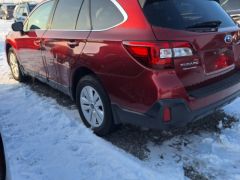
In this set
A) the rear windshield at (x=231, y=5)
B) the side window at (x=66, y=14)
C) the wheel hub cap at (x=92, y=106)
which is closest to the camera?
the wheel hub cap at (x=92, y=106)

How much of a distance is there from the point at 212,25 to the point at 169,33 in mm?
614

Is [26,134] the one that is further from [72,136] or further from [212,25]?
[212,25]

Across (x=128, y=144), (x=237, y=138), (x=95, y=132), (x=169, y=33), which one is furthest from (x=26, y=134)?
(x=237, y=138)

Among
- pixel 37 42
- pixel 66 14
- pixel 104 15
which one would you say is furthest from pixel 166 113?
pixel 37 42

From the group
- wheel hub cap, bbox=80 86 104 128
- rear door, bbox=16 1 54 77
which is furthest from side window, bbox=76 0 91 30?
rear door, bbox=16 1 54 77

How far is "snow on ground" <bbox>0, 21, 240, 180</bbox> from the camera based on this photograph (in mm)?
3398

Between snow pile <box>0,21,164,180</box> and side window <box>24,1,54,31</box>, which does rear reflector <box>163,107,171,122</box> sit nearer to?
snow pile <box>0,21,164,180</box>

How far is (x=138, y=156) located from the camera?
3.73 meters

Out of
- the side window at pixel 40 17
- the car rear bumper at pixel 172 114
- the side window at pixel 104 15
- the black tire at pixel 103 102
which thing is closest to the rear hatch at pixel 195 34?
the car rear bumper at pixel 172 114

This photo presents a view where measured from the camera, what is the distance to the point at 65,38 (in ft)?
14.4

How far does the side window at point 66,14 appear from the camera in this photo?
4.38m

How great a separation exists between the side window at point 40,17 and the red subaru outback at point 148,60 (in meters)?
0.73

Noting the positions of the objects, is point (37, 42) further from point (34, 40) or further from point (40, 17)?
point (40, 17)

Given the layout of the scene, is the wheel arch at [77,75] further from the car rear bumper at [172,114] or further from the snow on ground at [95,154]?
the car rear bumper at [172,114]
